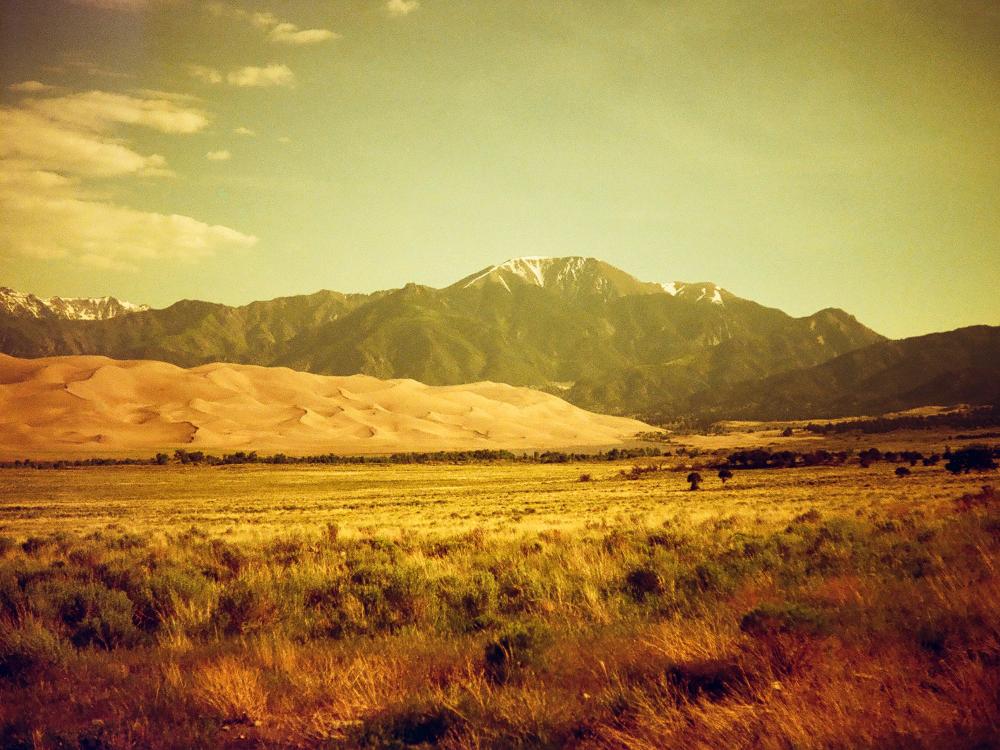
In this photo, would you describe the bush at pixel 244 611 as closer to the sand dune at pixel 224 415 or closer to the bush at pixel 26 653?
the bush at pixel 26 653

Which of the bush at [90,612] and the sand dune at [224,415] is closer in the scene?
the bush at [90,612]

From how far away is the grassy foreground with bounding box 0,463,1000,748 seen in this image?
4684mm

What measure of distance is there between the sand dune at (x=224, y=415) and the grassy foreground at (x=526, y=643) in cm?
11444

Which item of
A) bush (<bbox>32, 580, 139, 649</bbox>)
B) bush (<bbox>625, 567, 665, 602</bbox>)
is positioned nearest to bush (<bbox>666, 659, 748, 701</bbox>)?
bush (<bbox>625, 567, 665, 602</bbox>)

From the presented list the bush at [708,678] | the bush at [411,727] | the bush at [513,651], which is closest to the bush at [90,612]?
the bush at [411,727]

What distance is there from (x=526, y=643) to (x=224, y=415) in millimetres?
159003

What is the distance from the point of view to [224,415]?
151875 millimetres

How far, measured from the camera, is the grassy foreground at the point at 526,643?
15.4ft

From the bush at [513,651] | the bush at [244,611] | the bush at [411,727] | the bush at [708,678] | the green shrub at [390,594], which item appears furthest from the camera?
the green shrub at [390,594]

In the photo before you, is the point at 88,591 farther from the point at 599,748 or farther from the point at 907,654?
the point at 907,654

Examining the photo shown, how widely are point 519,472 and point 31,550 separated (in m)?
70.3

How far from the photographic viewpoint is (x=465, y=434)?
167 m

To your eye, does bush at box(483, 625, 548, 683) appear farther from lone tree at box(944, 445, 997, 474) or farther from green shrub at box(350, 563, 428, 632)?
lone tree at box(944, 445, 997, 474)

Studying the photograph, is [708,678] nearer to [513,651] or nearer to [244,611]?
[513,651]
